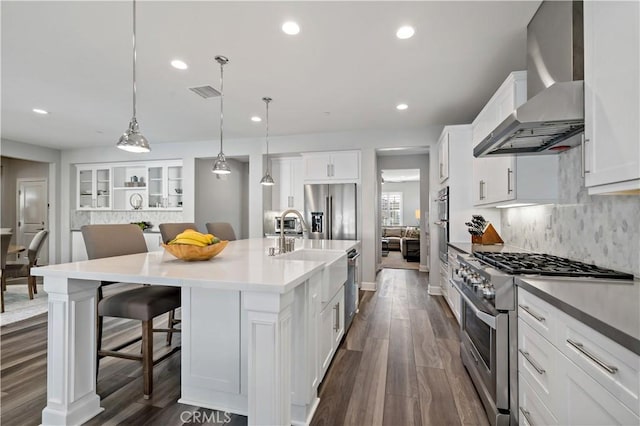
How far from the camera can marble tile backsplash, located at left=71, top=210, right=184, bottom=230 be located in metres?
6.36

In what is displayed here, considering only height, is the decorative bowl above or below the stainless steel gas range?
above

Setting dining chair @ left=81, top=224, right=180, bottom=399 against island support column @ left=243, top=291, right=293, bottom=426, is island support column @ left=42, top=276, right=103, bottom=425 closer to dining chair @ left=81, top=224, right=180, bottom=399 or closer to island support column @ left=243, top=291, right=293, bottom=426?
dining chair @ left=81, top=224, right=180, bottom=399

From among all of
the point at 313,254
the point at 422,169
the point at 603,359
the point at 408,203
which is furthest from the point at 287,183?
the point at 408,203

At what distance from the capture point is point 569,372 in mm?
1094

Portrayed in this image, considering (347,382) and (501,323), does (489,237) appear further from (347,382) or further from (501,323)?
(347,382)

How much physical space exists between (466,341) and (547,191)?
Answer: 1297 mm

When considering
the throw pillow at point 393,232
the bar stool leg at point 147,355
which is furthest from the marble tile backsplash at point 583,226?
the throw pillow at point 393,232

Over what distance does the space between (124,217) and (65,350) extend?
5.87 metres

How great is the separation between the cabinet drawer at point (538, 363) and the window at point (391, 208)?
10.5m

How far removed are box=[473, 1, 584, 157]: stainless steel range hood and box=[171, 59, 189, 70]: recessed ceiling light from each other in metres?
2.72

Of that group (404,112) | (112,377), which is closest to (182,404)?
(112,377)

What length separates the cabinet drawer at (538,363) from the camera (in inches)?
47.6

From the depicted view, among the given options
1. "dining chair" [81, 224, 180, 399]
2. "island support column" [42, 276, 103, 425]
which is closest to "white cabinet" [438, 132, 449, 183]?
"dining chair" [81, 224, 180, 399]

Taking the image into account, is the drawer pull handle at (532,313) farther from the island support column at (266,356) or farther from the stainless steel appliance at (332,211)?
the stainless steel appliance at (332,211)
